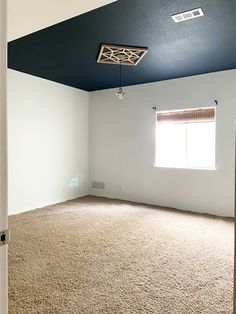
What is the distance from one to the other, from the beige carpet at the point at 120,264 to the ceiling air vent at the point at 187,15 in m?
2.67

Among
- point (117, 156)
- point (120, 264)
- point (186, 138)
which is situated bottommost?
point (120, 264)

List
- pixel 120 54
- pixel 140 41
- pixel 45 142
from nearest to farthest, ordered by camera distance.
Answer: pixel 140 41, pixel 120 54, pixel 45 142

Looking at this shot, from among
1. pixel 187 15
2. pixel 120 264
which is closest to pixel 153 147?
pixel 187 15

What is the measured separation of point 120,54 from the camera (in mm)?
3496

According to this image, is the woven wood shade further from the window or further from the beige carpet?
the beige carpet

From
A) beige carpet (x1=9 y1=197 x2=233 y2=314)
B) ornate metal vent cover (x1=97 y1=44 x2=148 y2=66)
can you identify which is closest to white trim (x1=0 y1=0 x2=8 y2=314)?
beige carpet (x1=9 y1=197 x2=233 y2=314)

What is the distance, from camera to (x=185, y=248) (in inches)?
122

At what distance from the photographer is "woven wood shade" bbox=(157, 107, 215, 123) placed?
184 inches

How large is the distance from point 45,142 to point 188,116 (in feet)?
9.70

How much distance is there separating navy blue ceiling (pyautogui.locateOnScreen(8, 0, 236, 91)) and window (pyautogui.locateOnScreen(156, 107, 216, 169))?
786 millimetres

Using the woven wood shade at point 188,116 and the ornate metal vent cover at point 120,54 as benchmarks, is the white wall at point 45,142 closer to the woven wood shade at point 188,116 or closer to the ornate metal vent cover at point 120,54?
the ornate metal vent cover at point 120,54

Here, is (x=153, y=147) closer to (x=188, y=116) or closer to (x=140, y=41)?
(x=188, y=116)

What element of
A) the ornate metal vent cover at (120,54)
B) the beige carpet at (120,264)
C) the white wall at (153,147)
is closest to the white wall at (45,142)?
the white wall at (153,147)

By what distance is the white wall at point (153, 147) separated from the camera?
450 centimetres
